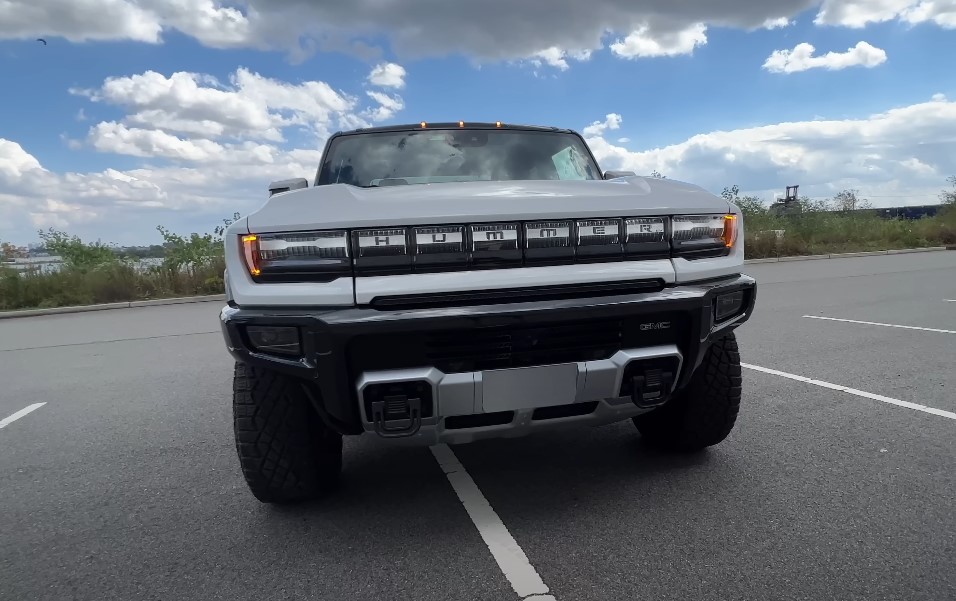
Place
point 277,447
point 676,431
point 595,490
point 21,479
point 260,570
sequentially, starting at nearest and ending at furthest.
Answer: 1. point 260,570
2. point 277,447
3. point 595,490
4. point 676,431
5. point 21,479

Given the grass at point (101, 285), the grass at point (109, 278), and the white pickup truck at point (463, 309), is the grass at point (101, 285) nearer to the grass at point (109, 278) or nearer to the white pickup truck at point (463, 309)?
the grass at point (109, 278)

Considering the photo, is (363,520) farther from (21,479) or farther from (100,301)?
(100,301)

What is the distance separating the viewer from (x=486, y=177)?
3.31 metres

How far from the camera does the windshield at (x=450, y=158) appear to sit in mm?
3299

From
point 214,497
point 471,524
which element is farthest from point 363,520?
point 214,497

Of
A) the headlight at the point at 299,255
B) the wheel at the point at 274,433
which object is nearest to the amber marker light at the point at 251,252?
the headlight at the point at 299,255

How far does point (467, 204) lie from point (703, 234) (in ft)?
3.29

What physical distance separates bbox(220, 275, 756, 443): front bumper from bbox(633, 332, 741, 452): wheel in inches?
16.3

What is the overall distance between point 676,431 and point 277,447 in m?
1.86

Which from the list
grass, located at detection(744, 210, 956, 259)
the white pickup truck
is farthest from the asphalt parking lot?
grass, located at detection(744, 210, 956, 259)

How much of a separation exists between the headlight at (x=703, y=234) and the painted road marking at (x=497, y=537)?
1.32m

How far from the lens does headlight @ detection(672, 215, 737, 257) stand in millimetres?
2418

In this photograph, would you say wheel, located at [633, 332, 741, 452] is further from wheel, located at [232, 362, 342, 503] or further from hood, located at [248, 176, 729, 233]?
wheel, located at [232, 362, 342, 503]

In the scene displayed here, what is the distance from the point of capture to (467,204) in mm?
2215
